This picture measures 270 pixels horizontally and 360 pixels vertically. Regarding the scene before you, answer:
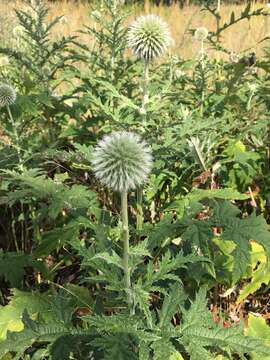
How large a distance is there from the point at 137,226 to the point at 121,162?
0.84 metres

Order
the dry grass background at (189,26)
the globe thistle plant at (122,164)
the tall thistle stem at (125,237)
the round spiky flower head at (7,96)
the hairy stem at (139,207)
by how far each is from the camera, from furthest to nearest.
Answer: the dry grass background at (189,26)
the round spiky flower head at (7,96)
the hairy stem at (139,207)
the globe thistle plant at (122,164)
the tall thistle stem at (125,237)

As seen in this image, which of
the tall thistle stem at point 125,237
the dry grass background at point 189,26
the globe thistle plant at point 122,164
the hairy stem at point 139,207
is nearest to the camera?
the tall thistle stem at point 125,237

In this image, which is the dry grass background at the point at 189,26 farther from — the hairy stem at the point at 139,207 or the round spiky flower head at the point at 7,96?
the hairy stem at the point at 139,207

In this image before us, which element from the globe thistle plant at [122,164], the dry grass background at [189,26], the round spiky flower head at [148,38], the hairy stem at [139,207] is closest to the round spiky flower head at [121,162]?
the globe thistle plant at [122,164]

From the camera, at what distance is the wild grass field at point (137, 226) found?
1.71 meters

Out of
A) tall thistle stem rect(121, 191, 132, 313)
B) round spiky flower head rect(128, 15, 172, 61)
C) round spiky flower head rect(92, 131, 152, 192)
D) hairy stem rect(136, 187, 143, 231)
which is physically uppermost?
round spiky flower head rect(128, 15, 172, 61)

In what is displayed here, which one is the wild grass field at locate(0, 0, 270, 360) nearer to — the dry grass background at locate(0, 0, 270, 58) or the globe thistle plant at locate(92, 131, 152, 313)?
the globe thistle plant at locate(92, 131, 152, 313)

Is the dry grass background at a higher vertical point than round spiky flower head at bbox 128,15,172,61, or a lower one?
higher

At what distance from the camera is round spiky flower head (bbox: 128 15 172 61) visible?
281cm

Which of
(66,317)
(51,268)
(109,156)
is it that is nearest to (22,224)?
(51,268)

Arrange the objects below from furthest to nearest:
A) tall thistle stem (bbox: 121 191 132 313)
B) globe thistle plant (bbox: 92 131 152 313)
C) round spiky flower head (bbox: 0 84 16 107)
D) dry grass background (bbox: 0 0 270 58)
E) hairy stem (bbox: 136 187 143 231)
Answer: dry grass background (bbox: 0 0 270 58), round spiky flower head (bbox: 0 84 16 107), hairy stem (bbox: 136 187 143 231), globe thistle plant (bbox: 92 131 152 313), tall thistle stem (bbox: 121 191 132 313)

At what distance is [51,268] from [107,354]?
1243mm

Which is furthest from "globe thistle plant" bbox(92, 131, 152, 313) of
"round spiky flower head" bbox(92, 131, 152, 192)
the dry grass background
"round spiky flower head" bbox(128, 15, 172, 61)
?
the dry grass background

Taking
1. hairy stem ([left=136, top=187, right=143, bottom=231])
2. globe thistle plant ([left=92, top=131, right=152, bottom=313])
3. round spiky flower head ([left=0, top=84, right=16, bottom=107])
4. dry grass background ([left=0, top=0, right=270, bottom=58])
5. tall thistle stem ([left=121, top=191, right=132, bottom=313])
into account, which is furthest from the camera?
dry grass background ([left=0, top=0, right=270, bottom=58])
